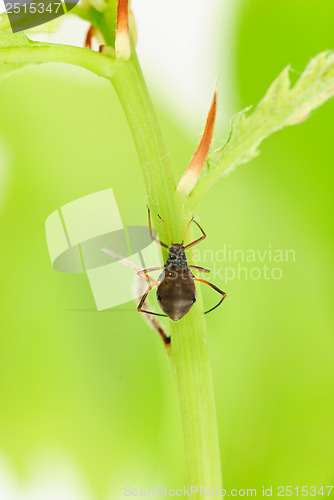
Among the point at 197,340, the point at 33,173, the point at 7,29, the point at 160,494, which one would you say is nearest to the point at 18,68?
the point at 7,29

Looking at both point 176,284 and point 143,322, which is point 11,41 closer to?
point 176,284

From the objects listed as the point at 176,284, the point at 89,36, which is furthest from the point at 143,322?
the point at 89,36

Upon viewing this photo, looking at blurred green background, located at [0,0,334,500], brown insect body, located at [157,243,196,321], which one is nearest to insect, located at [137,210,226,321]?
brown insect body, located at [157,243,196,321]

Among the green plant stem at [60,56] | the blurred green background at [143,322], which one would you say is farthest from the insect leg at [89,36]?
the blurred green background at [143,322]

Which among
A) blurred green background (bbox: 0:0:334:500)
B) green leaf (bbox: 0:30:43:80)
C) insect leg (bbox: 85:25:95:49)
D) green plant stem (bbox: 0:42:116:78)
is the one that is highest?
insect leg (bbox: 85:25:95:49)

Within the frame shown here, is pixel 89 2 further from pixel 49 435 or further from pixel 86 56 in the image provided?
pixel 49 435

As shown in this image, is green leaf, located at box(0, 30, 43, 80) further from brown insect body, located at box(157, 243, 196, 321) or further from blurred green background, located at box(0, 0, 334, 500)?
blurred green background, located at box(0, 0, 334, 500)

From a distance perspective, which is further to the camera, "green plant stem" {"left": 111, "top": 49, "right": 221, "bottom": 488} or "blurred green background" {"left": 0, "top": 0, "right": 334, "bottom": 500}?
"blurred green background" {"left": 0, "top": 0, "right": 334, "bottom": 500}
